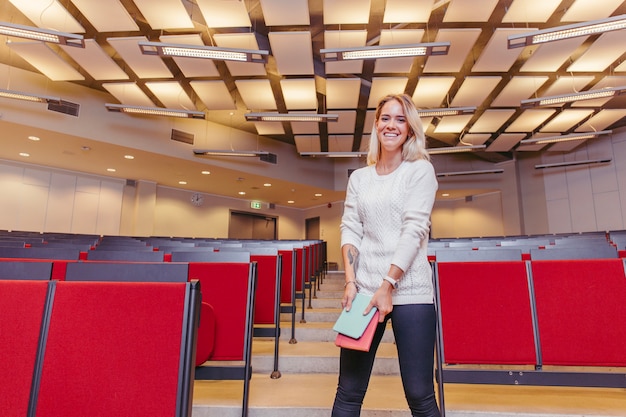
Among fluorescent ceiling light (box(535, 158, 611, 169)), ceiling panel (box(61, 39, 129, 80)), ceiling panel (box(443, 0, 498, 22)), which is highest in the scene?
ceiling panel (box(443, 0, 498, 22))

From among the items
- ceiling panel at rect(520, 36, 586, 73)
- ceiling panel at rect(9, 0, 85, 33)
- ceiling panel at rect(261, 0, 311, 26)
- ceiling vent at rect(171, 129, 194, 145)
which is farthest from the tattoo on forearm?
ceiling vent at rect(171, 129, 194, 145)

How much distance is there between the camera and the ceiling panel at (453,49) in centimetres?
479

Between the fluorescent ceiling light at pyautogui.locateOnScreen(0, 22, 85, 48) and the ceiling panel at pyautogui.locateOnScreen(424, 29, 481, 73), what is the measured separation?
4.77 metres

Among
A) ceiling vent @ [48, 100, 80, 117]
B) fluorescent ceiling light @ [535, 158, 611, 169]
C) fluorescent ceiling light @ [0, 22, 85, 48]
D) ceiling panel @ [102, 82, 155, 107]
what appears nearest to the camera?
fluorescent ceiling light @ [0, 22, 85, 48]

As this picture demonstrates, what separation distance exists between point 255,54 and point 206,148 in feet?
15.9

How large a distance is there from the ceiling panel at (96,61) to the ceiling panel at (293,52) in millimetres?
2572

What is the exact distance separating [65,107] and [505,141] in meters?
9.89

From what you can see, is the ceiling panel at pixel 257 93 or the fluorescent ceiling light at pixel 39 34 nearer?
the fluorescent ceiling light at pixel 39 34

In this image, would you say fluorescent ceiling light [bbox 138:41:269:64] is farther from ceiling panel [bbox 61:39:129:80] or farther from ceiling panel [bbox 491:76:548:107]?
ceiling panel [bbox 491:76:548:107]

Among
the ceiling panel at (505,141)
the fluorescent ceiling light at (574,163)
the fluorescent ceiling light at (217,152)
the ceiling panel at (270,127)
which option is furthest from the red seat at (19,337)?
the fluorescent ceiling light at (574,163)

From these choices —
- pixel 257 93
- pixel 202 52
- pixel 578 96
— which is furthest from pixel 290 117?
pixel 578 96

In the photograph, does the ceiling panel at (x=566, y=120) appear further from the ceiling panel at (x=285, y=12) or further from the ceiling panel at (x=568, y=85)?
the ceiling panel at (x=285, y=12)

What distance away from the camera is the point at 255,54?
15.1 feet

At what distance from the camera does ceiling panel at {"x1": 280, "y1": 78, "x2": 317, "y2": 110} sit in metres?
5.96
